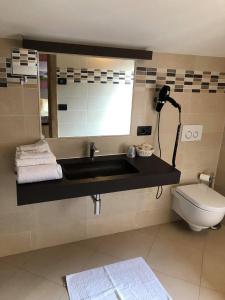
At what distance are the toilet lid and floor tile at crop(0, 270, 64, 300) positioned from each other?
1.33 m

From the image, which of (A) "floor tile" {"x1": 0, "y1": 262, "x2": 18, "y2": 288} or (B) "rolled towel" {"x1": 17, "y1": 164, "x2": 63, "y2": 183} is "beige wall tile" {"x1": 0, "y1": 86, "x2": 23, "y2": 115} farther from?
(A) "floor tile" {"x1": 0, "y1": 262, "x2": 18, "y2": 288}

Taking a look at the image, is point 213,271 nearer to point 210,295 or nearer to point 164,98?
point 210,295

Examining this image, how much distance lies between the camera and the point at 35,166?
1589 millimetres

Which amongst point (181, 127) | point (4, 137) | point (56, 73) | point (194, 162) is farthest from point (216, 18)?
point (4, 137)

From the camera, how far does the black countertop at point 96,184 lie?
1.50 metres

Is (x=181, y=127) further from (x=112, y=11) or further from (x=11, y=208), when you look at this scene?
(x=11, y=208)

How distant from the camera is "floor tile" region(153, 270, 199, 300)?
6.02 feet

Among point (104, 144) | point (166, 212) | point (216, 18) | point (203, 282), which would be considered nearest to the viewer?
point (216, 18)

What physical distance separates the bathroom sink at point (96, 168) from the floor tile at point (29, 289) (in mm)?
816

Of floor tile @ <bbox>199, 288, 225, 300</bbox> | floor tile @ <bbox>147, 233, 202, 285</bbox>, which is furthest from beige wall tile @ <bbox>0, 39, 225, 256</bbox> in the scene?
floor tile @ <bbox>199, 288, 225, 300</bbox>

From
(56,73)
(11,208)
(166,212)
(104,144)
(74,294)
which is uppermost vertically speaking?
(56,73)

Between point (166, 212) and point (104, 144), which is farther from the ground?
point (104, 144)

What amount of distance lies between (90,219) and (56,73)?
131 cm

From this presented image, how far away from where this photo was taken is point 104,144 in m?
2.19
